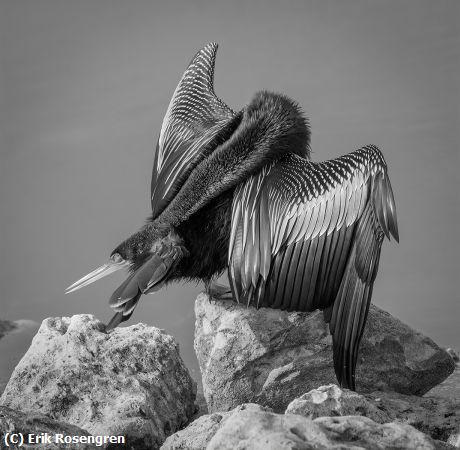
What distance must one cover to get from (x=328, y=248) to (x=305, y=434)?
2.13 m

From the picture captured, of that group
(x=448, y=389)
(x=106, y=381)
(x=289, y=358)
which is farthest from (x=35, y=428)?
(x=448, y=389)

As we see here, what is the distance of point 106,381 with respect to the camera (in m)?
4.55

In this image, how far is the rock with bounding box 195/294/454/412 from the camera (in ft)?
16.3

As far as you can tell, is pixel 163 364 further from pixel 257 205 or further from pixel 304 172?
pixel 304 172

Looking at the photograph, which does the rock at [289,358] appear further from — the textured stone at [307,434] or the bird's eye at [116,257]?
the textured stone at [307,434]

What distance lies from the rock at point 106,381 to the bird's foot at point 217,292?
0.46 m

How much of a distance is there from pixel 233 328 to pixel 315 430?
2.04 meters

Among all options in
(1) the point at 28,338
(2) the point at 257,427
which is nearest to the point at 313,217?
(2) the point at 257,427

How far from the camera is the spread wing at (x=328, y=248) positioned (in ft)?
16.1

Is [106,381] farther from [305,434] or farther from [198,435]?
[305,434]

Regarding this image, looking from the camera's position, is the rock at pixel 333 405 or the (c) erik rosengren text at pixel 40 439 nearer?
the (c) erik rosengren text at pixel 40 439

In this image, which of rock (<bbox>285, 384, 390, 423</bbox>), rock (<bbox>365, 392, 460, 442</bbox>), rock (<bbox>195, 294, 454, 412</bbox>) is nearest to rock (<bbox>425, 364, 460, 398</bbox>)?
rock (<bbox>195, 294, 454, 412</bbox>)

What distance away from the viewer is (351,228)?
16.4 feet

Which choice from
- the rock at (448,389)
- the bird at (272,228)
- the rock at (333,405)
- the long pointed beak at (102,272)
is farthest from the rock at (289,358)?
the rock at (333,405)
